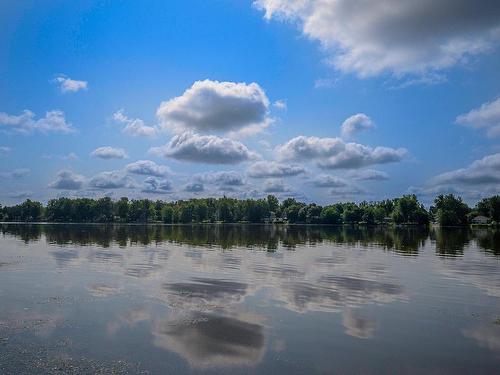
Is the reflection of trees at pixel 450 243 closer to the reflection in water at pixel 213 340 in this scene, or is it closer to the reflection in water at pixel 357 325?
the reflection in water at pixel 357 325

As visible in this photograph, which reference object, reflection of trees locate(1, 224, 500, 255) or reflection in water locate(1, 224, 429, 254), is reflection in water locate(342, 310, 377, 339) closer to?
reflection of trees locate(1, 224, 500, 255)

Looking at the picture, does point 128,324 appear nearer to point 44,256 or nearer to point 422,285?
point 422,285

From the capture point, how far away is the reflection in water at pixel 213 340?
48.4ft

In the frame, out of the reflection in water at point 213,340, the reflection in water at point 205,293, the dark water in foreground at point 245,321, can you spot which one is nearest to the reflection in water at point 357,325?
the dark water in foreground at point 245,321

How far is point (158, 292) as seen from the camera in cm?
2633

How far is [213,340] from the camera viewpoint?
55.1 ft

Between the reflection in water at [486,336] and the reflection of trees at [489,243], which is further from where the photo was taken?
the reflection of trees at [489,243]

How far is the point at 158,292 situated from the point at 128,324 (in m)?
7.44

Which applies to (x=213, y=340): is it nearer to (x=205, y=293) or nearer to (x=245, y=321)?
(x=245, y=321)

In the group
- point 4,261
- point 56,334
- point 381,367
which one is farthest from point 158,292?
point 4,261

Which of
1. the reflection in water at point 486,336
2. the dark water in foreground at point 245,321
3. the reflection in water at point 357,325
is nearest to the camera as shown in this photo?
the dark water in foreground at point 245,321

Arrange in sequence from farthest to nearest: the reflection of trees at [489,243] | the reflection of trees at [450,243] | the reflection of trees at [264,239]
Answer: the reflection of trees at [264,239]
the reflection of trees at [489,243]
the reflection of trees at [450,243]

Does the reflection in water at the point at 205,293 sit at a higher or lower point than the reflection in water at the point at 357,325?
higher

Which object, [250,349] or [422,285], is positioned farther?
[422,285]
